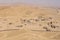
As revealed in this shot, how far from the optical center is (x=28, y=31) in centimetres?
140

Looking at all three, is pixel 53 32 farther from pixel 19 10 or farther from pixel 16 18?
pixel 19 10

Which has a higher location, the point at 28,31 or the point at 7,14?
the point at 7,14

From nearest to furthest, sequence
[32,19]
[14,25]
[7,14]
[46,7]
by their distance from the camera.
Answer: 1. [14,25]
2. [32,19]
3. [7,14]
4. [46,7]

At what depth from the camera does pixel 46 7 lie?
2.03 meters

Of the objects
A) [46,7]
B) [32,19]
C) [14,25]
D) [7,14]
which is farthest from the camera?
[46,7]

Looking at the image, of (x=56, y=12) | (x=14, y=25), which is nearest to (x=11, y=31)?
Result: (x=14, y=25)

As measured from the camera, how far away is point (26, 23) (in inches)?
60.7

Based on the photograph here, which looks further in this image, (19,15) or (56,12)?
(56,12)

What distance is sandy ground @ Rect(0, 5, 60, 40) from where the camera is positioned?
1327mm

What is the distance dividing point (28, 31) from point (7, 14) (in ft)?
1.59

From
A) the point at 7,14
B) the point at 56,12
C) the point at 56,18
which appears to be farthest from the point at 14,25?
the point at 56,12

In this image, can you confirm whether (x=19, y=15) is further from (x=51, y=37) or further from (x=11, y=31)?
(x=51, y=37)

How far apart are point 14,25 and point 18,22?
2.9 inches

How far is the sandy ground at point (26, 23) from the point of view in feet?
4.35
